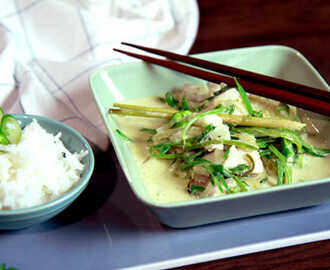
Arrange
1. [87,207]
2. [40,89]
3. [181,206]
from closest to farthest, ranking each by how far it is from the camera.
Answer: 1. [181,206]
2. [87,207]
3. [40,89]

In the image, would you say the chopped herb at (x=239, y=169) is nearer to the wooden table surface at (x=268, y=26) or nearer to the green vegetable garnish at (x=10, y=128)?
the green vegetable garnish at (x=10, y=128)

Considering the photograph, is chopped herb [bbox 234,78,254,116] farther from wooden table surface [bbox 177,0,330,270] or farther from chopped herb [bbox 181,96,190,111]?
wooden table surface [bbox 177,0,330,270]

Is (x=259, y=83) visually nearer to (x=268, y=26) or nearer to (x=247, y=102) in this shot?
(x=247, y=102)

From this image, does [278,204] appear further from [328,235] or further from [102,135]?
[102,135]

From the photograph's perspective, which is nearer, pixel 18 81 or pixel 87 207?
pixel 87 207

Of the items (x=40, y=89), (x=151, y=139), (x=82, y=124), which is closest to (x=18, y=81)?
(x=40, y=89)
